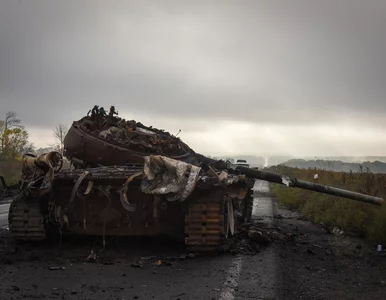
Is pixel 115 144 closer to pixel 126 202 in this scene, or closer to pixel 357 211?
pixel 126 202

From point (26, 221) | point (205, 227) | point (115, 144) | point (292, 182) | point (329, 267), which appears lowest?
point (329, 267)

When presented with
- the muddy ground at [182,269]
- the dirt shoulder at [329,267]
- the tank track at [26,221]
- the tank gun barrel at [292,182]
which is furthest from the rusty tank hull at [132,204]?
the tank gun barrel at [292,182]

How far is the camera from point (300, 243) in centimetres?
846

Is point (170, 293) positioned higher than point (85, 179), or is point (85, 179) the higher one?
point (85, 179)

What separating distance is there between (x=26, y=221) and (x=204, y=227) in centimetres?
279

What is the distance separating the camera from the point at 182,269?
6102mm

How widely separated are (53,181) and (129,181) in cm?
126

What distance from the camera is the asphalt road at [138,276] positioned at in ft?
15.9

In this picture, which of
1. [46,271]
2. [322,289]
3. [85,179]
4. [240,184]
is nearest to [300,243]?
[240,184]

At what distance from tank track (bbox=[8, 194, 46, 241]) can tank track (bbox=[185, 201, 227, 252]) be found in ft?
7.66

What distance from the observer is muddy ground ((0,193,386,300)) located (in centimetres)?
498

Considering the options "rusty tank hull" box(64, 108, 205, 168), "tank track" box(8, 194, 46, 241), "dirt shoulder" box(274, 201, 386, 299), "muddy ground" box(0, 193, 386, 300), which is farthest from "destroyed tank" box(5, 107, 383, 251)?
"dirt shoulder" box(274, 201, 386, 299)

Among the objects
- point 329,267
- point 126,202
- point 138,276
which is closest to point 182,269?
point 138,276

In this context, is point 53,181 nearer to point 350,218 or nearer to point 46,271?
point 46,271
